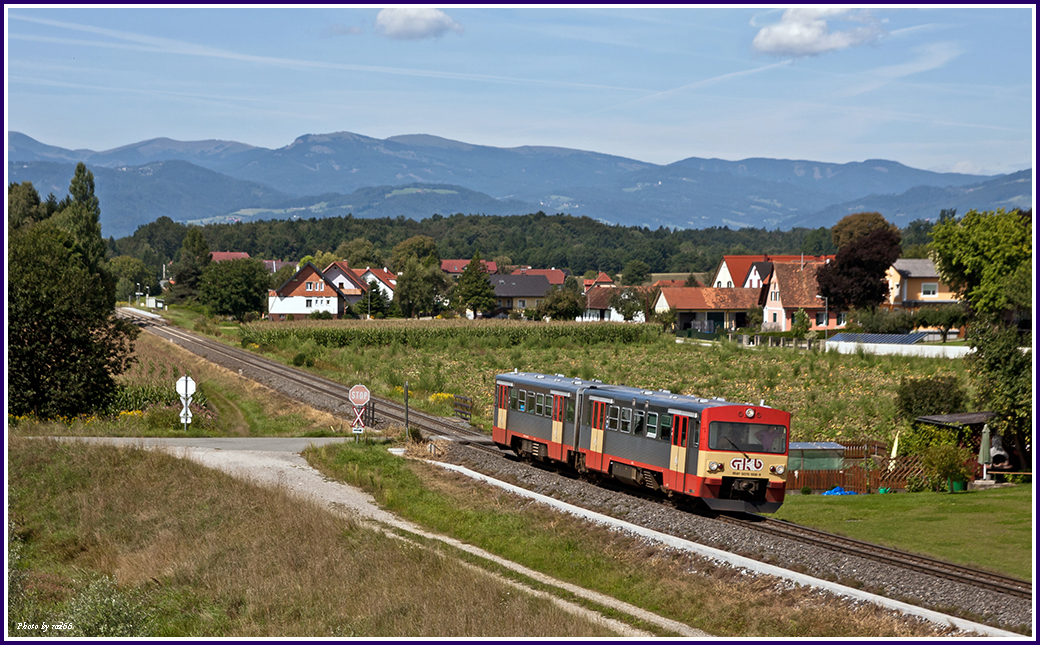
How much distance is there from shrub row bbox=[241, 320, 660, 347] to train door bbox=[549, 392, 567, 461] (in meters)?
48.8

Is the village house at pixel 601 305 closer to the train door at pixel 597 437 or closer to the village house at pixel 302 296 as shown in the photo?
the village house at pixel 302 296

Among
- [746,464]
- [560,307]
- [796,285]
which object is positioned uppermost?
[796,285]

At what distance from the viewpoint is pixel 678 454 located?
22234mm

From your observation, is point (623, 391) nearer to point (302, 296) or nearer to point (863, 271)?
point (863, 271)

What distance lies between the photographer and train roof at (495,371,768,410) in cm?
2236

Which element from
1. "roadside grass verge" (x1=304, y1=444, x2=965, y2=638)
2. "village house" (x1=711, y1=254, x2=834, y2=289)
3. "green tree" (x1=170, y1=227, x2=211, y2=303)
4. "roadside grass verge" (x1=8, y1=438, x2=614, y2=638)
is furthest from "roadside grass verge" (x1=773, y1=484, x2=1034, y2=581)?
"green tree" (x1=170, y1=227, x2=211, y2=303)

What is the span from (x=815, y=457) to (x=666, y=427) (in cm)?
905

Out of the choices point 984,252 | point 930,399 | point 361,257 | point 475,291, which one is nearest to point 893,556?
point 930,399

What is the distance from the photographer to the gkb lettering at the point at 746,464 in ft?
70.7

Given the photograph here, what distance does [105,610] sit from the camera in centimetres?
1625

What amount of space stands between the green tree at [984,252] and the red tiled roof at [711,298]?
3161cm

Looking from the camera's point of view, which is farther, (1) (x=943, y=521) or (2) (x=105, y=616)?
(1) (x=943, y=521)

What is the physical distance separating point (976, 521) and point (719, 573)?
904cm

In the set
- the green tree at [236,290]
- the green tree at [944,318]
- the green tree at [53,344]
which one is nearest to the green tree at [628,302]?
the green tree at [944,318]
